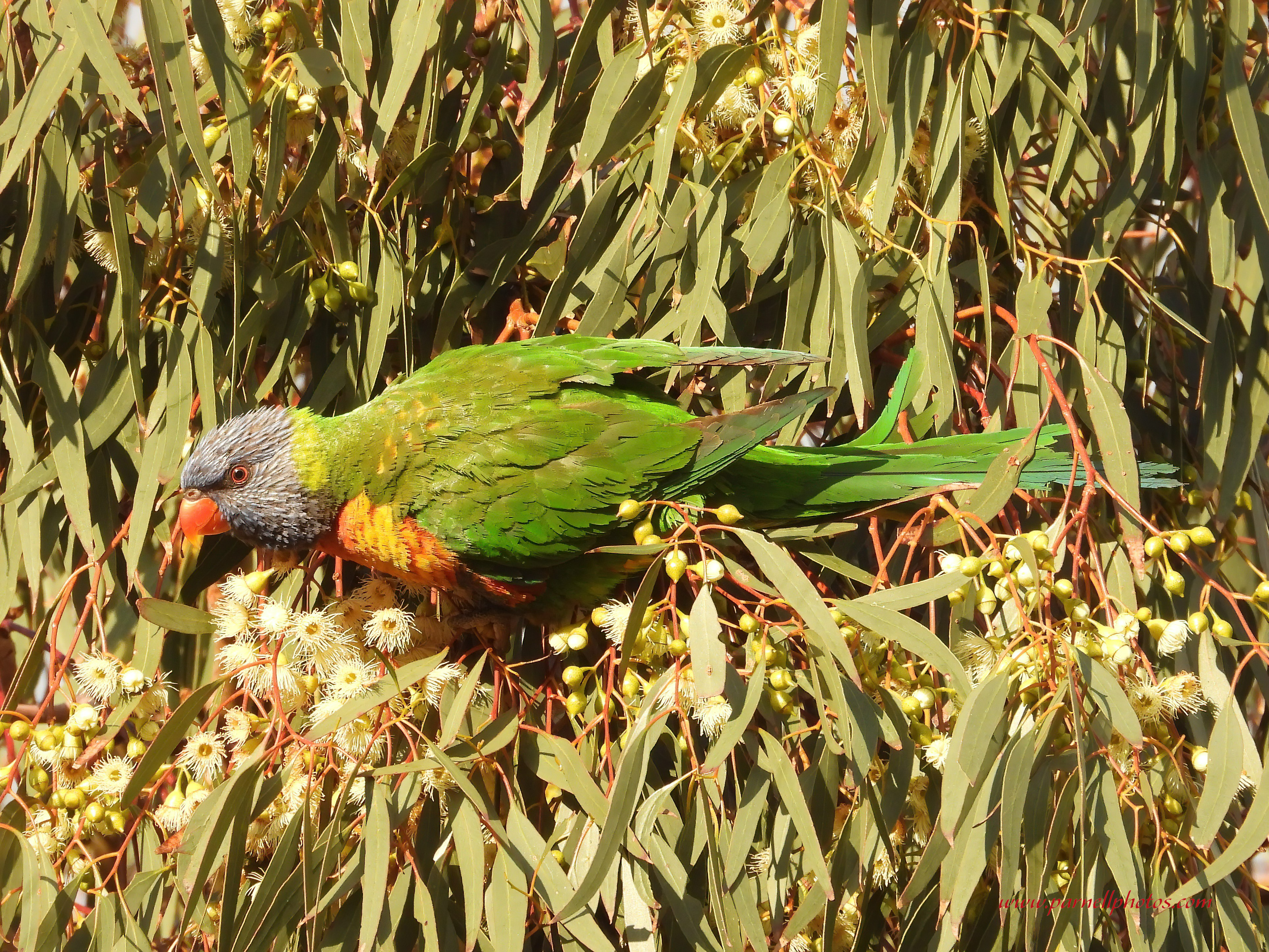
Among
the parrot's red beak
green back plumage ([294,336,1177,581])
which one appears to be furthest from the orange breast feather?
the parrot's red beak

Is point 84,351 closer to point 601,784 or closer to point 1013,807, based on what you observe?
point 601,784

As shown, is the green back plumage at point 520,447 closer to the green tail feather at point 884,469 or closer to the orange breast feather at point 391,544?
the orange breast feather at point 391,544

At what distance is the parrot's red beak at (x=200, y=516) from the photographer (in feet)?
5.64

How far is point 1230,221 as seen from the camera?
1674mm

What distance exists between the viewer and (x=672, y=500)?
172 cm

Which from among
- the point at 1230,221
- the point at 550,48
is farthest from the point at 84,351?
the point at 1230,221

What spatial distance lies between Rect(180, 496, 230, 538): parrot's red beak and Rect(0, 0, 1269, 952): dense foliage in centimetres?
12

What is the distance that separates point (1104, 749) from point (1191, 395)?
0.83 m

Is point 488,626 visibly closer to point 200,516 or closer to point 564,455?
point 564,455

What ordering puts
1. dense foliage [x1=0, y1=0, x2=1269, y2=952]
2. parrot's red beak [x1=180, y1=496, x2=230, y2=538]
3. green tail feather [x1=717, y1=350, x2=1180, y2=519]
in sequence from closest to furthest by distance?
dense foliage [x1=0, y1=0, x2=1269, y2=952] → green tail feather [x1=717, y1=350, x2=1180, y2=519] → parrot's red beak [x1=180, y1=496, x2=230, y2=538]

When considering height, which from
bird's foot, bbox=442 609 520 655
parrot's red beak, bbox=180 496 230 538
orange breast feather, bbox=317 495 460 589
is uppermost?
parrot's red beak, bbox=180 496 230 538

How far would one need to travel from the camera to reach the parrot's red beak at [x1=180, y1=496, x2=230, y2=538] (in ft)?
5.64

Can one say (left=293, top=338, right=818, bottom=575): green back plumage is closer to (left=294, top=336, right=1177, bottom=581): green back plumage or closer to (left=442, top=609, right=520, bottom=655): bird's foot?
(left=294, top=336, right=1177, bottom=581): green back plumage

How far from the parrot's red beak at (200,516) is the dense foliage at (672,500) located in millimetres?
116
